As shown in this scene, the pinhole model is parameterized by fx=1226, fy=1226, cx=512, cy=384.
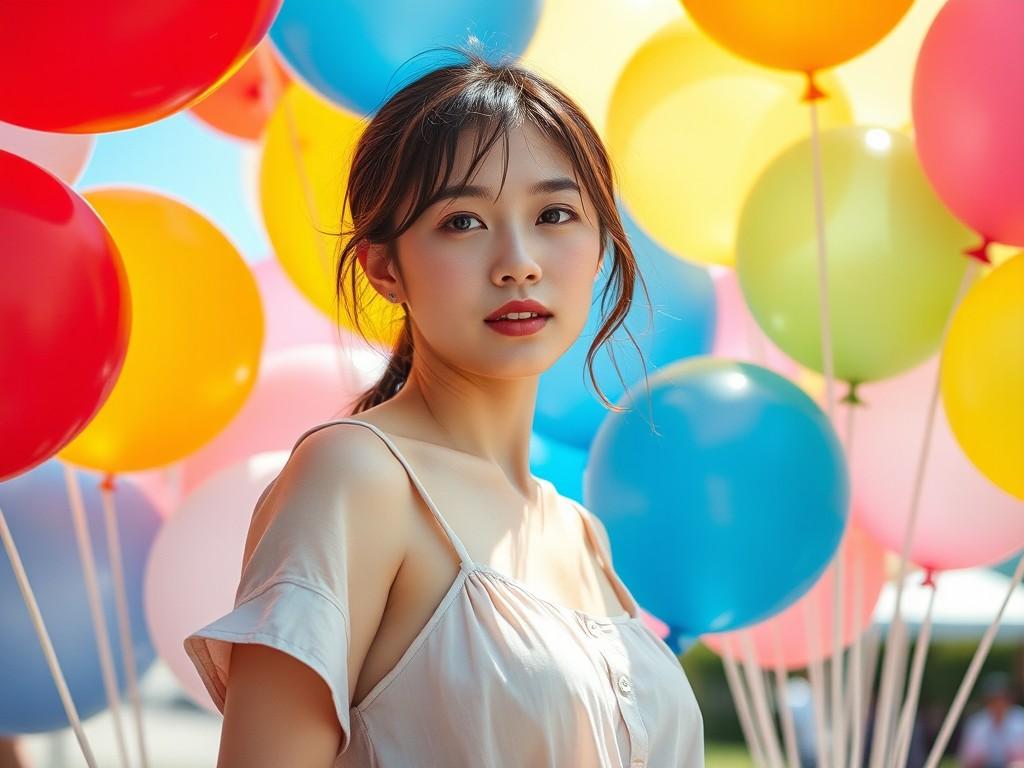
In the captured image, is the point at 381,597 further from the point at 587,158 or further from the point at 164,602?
the point at 164,602

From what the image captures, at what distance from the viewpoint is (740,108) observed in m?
2.16

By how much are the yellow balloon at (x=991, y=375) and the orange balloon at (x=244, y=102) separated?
1485 millimetres

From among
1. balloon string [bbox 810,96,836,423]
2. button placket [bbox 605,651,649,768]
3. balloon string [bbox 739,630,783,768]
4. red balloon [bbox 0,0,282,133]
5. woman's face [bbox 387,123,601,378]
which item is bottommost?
button placket [bbox 605,651,649,768]

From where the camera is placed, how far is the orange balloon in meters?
2.62

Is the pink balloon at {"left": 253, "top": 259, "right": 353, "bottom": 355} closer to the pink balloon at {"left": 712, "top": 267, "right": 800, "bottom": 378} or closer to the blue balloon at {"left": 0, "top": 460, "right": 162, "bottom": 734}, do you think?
the blue balloon at {"left": 0, "top": 460, "right": 162, "bottom": 734}

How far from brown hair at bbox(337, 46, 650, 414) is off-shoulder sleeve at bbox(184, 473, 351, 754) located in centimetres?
33

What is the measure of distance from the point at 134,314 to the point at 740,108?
1.09m

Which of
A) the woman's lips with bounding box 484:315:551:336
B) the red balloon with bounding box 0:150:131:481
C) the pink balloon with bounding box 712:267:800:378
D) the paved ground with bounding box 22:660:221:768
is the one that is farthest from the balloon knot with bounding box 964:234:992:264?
the paved ground with bounding box 22:660:221:768

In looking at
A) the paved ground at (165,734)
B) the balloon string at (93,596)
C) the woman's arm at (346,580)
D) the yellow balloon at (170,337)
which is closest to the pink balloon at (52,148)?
the yellow balloon at (170,337)

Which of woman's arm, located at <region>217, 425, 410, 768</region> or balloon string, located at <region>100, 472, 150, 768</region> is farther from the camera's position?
balloon string, located at <region>100, 472, 150, 768</region>

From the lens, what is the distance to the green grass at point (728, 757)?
A: 29.0 feet

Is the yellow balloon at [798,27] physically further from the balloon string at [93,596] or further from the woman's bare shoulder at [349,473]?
the balloon string at [93,596]

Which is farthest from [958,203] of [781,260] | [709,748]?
[709,748]

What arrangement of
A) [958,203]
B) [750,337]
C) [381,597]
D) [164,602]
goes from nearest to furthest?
1. [381,597]
2. [958,203]
3. [164,602]
4. [750,337]
